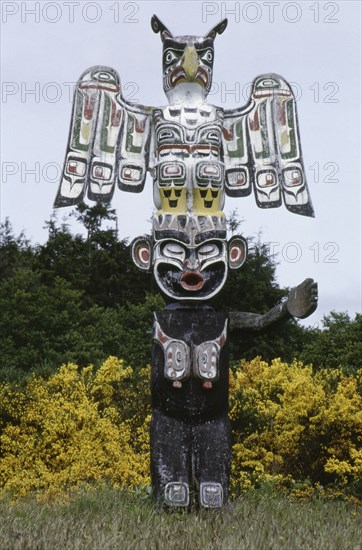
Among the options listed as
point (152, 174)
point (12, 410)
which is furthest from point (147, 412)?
point (152, 174)

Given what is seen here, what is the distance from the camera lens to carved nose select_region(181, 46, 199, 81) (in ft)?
25.8

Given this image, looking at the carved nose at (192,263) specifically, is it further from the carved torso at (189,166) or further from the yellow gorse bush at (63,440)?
the yellow gorse bush at (63,440)

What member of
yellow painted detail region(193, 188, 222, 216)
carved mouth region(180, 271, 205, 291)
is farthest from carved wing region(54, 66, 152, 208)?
carved mouth region(180, 271, 205, 291)

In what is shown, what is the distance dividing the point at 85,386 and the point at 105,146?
481 cm

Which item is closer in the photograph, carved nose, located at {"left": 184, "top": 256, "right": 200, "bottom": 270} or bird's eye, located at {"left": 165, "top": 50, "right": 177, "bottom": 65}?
carved nose, located at {"left": 184, "top": 256, "right": 200, "bottom": 270}

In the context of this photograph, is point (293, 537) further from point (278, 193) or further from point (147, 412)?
point (147, 412)

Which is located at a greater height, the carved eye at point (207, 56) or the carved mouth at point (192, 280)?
the carved eye at point (207, 56)

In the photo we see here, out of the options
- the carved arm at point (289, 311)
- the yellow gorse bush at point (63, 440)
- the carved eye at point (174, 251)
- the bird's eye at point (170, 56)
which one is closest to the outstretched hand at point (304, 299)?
the carved arm at point (289, 311)

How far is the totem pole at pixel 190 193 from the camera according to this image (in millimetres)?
6645

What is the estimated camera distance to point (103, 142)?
7.86 meters

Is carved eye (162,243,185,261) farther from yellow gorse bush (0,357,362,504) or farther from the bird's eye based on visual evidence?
yellow gorse bush (0,357,362,504)

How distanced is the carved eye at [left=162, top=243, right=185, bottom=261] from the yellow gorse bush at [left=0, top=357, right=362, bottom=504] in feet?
9.74

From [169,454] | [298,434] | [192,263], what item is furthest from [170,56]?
Result: [298,434]

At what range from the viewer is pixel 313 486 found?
9211mm
